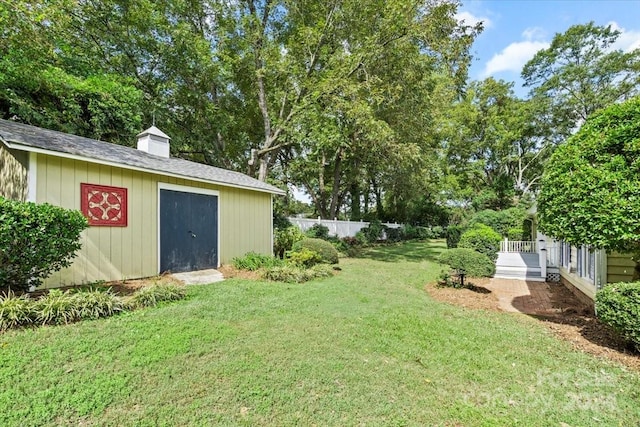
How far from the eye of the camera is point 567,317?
18.6ft

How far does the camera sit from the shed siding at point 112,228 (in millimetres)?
5688

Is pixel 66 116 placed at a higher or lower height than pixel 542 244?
higher

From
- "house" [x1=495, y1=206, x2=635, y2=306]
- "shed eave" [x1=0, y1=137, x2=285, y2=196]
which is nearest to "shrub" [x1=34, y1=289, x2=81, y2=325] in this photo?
"shed eave" [x1=0, y1=137, x2=285, y2=196]

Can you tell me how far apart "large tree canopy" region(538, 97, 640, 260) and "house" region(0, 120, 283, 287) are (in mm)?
7763

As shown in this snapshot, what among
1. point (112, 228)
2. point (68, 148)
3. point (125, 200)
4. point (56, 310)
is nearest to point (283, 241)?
point (125, 200)

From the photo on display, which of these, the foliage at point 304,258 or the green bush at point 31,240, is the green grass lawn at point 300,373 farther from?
the foliage at point 304,258

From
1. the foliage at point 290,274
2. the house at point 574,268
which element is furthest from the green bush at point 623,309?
the foliage at point 290,274

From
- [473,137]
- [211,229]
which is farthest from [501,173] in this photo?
[211,229]

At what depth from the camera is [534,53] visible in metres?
24.3

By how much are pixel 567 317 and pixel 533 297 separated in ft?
5.98

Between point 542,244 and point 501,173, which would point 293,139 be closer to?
point 542,244

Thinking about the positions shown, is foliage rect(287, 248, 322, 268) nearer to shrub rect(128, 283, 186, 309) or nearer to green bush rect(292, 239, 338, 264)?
green bush rect(292, 239, 338, 264)

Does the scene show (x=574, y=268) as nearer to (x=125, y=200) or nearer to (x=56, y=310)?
(x=56, y=310)

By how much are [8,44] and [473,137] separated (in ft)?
104
